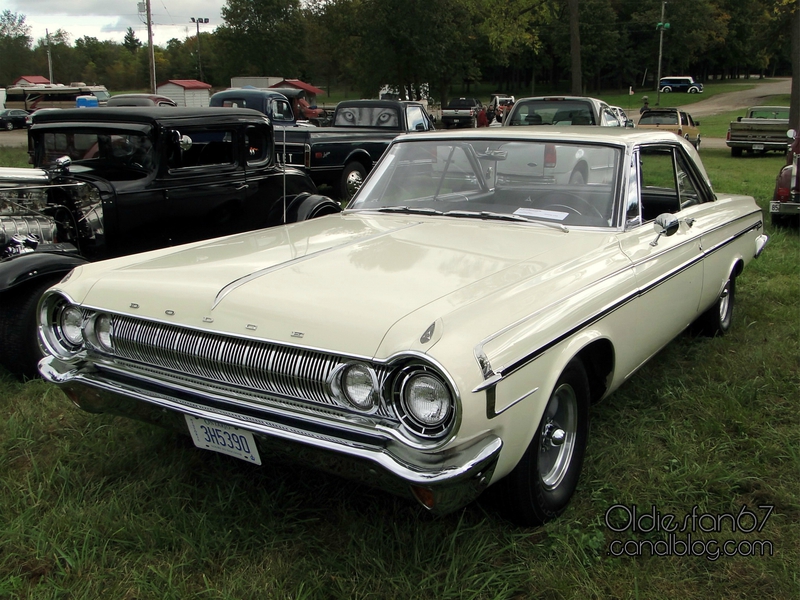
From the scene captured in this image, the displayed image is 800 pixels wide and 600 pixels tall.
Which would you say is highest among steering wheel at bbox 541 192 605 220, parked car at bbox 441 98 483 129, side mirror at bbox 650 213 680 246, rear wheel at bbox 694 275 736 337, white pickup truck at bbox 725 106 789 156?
parked car at bbox 441 98 483 129

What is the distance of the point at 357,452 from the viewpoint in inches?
88.0

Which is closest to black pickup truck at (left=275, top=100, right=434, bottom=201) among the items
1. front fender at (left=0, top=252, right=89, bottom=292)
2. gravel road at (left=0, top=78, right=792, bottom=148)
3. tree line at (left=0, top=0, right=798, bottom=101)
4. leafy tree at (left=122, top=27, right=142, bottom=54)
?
front fender at (left=0, top=252, right=89, bottom=292)

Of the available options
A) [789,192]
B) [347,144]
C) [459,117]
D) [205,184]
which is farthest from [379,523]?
[459,117]

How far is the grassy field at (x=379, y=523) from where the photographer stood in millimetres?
2475

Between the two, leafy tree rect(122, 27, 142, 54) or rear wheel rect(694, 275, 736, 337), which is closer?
rear wheel rect(694, 275, 736, 337)

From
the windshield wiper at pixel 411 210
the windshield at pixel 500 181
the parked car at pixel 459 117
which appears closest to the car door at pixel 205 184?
the windshield at pixel 500 181

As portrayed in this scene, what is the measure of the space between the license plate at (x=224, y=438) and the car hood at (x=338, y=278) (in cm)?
34

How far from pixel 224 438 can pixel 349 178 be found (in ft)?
28.9

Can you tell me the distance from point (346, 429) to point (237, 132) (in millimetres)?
4582

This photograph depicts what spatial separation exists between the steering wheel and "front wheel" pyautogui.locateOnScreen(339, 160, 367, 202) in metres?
7.29

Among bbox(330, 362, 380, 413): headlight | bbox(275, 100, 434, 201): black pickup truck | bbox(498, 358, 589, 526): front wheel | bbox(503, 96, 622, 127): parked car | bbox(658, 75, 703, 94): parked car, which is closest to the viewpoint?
bbox(330, 362, 380, 413): headlight

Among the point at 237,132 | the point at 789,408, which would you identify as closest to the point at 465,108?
the point at 237,132

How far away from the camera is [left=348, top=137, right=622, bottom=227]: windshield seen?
362 cm

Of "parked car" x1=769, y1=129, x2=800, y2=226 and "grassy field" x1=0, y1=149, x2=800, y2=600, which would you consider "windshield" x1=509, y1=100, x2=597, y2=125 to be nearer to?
"parked car" x1=769, y1=129, x2=800, y2=226
